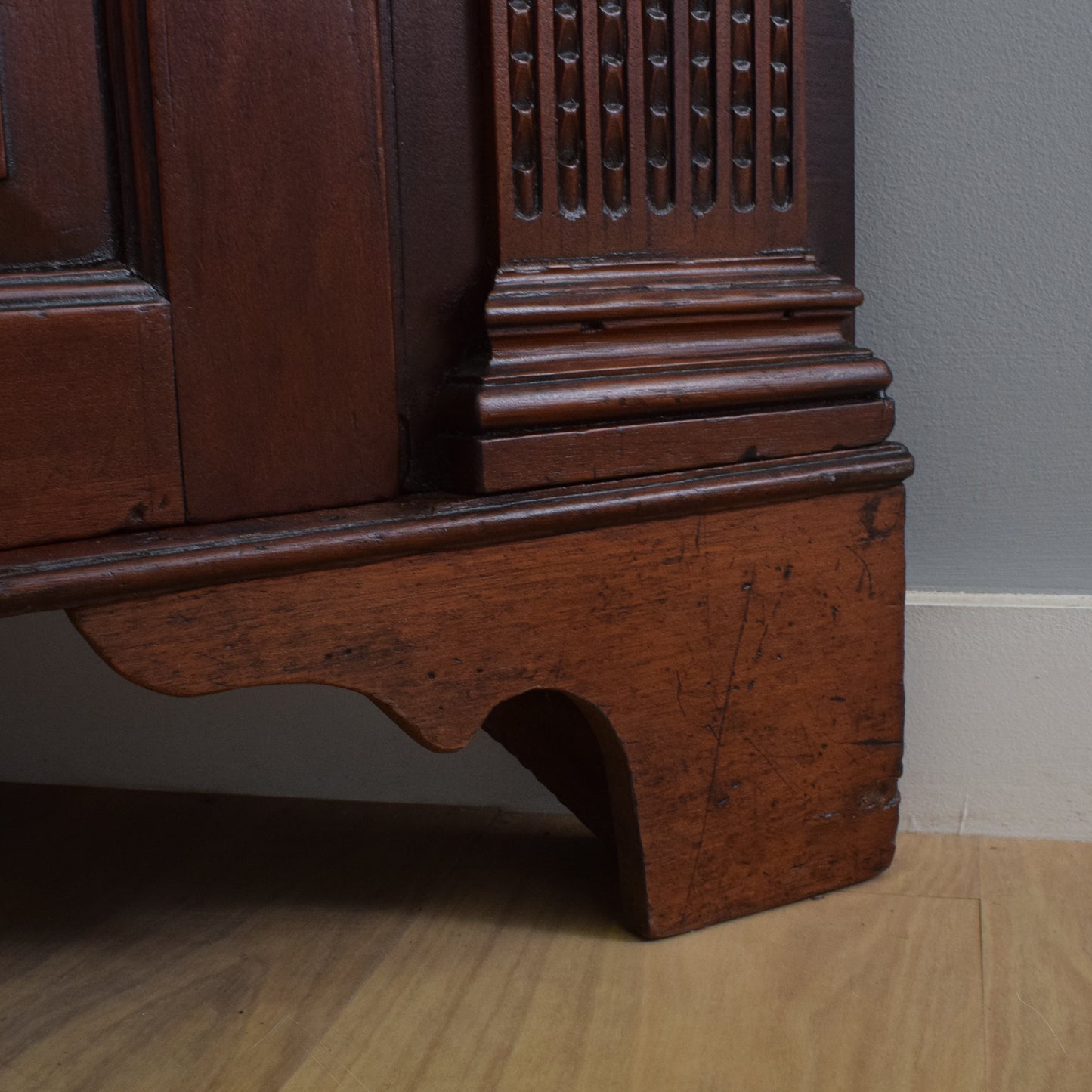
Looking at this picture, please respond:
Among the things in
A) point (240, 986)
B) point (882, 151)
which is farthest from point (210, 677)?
point (882, 151)

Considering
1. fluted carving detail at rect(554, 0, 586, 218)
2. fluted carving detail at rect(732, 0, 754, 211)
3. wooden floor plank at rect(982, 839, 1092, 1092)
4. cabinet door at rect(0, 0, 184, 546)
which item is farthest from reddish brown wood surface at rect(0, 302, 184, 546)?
wooden floor plank at rect(982, 839, 1092, 1092)

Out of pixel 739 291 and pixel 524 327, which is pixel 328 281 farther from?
pixel 739 291

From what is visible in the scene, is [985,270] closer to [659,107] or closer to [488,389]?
[659,107]

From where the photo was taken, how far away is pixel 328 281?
0.64m

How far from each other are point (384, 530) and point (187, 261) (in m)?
→ 0.16

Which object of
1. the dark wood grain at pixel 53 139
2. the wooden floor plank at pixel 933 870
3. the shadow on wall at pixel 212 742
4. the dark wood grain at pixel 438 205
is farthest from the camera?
the shadow on wall at pixel 212 742

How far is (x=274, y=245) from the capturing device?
62 cm

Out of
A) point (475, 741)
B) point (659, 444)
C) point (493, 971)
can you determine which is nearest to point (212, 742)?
point (475, 741)

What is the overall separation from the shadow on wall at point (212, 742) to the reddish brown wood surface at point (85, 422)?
41cm

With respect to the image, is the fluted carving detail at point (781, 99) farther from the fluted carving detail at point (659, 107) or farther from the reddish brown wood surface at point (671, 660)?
the reddish brown wood surface at point (671, 660)

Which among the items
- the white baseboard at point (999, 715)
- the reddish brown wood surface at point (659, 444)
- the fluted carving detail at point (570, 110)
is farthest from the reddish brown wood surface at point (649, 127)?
the white baseboard at point (999, 715)

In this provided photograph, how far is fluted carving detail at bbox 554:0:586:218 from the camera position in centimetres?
68

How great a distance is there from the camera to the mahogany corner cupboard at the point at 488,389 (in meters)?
0.59

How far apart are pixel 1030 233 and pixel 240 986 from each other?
720 millimetres
